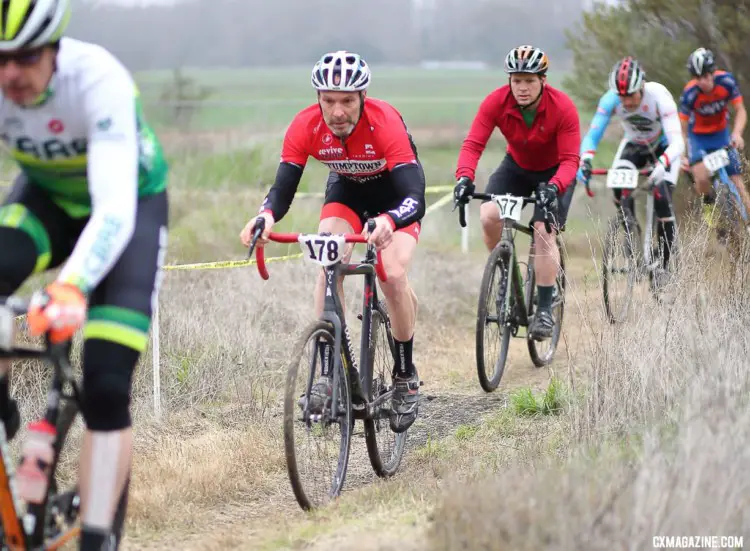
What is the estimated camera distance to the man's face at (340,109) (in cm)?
564

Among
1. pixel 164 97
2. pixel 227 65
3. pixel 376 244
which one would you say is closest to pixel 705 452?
pixel 376 244

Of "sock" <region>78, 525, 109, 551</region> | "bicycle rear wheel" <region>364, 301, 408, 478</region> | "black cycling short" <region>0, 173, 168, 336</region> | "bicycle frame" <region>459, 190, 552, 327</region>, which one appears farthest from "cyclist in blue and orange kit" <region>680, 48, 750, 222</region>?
"sock" <region>78, 525, 109, 551</region>

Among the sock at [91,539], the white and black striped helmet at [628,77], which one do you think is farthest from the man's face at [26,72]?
the white and black striped helmet at [628,77]

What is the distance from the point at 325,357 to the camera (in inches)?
208

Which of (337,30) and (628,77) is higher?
(337,30)

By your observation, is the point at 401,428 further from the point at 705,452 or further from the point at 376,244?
the point at 705,452

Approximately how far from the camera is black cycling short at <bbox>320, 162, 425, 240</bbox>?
6.18 meters

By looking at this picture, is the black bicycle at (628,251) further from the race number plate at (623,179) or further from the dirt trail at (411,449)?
the dirt trail at (411,449)

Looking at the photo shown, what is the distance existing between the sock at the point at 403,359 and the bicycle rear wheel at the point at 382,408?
0.13 ft

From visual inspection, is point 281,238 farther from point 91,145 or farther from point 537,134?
point 537,134

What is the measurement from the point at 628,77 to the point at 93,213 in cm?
681

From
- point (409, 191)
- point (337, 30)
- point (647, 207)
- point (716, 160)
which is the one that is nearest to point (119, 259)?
point (409, 191)

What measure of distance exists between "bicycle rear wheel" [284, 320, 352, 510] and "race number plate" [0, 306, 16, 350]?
1.68 metres

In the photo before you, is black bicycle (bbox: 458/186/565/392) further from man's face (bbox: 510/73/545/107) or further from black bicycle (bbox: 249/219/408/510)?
black bicycle (bbox: 249/219/408/510)
